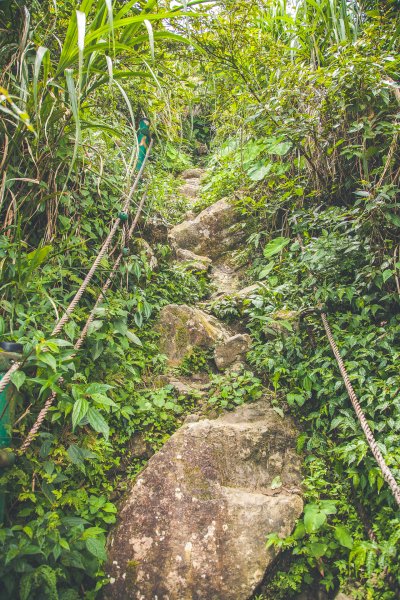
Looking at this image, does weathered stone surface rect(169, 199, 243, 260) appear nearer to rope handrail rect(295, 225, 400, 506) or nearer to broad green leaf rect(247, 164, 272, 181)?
broad green leaf rect(247, 164, 272, 181)

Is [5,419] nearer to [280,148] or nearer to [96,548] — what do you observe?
[96,548]

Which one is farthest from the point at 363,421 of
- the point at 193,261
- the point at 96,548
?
the point at 193,261

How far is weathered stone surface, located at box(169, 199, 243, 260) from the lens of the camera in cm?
484

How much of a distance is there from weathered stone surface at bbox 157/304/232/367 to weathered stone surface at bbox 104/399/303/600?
0.79 meters

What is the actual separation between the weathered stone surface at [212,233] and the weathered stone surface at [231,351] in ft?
7.08

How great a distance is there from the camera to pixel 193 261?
4074 millimetres

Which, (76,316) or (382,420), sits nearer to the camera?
(382,420)

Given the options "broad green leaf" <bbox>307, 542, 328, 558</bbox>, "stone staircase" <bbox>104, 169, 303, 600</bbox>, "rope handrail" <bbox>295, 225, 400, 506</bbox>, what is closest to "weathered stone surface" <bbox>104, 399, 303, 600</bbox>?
"stone staircase" <bbox>104, 169, 303, 600</bbox>

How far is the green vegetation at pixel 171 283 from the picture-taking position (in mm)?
1574

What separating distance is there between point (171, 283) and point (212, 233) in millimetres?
1762

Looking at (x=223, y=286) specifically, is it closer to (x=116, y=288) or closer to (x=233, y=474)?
(x=116, y=288)

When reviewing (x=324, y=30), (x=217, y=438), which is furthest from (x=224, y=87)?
(x=217, y=438)

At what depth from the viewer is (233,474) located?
2.00 m

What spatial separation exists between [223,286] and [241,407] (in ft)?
6.36
